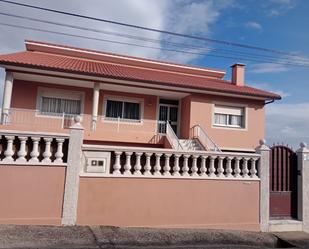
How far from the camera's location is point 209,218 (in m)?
7.40

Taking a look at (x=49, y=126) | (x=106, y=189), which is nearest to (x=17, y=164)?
(x=106, y=189)

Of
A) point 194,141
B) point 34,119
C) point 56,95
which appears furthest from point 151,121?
point 34,119

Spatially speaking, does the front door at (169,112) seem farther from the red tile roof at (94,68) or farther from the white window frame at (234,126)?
the white window frame at (234,126)

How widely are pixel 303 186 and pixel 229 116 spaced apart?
9997 mm

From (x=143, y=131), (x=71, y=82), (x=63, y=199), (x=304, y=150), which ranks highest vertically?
(x=71, y=82)

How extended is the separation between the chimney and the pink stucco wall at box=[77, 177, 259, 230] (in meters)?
13.7

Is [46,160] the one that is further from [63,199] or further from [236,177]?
[236,177]

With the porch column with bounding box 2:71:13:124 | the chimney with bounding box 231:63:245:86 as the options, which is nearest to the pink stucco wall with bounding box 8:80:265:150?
the porch column with bounding box 2:71:13:124

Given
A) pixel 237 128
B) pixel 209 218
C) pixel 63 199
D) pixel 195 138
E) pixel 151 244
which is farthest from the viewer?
pixel 237 128

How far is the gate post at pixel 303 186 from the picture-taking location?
8.28 meters

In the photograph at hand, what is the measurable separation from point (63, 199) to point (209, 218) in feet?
11.1

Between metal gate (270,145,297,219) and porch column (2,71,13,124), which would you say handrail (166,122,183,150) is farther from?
porch column (2,71,13,124)

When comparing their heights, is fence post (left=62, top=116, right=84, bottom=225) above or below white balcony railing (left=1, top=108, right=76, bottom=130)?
below

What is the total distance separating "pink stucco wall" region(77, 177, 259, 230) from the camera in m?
6.71
